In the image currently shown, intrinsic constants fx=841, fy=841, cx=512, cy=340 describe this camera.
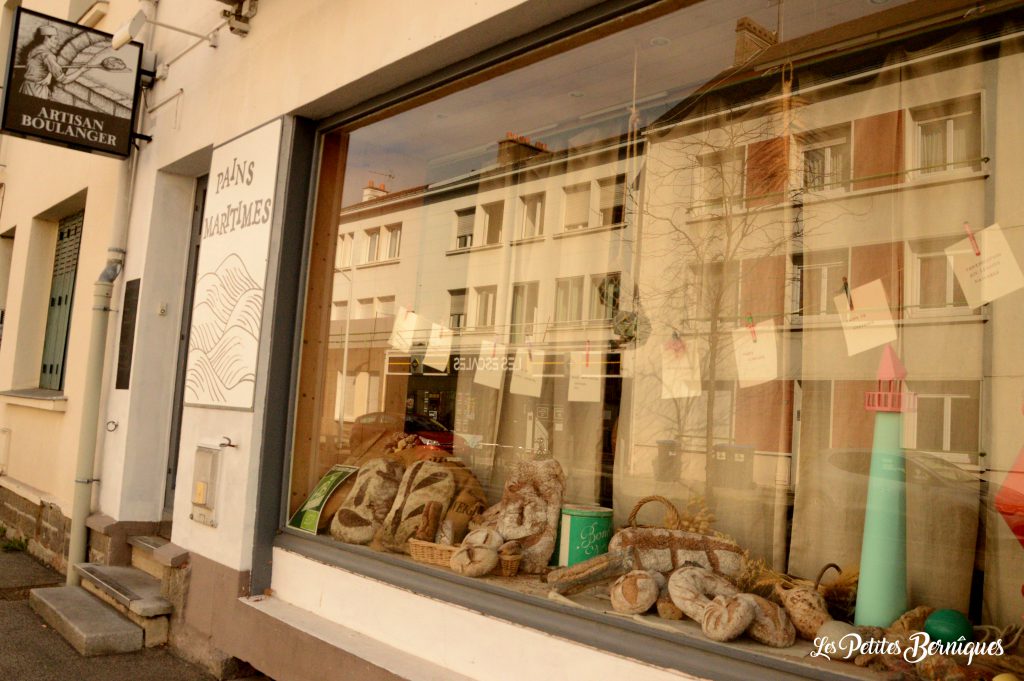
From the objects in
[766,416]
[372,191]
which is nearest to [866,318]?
[766,416]

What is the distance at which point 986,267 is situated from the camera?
2.74 meters

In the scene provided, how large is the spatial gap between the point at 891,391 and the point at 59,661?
4.45m

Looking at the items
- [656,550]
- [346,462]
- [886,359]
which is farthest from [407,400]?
[886,359]

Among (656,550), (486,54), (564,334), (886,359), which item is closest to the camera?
(886,359)

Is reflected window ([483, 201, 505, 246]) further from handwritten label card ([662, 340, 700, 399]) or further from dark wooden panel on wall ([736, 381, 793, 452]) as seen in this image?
dark wooden panel on wall ([736, 381, 793, 452])

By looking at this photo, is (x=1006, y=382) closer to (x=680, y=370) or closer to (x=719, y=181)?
(x=680, y=370)

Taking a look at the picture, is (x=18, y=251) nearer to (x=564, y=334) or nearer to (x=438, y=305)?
(x=438, y=305)

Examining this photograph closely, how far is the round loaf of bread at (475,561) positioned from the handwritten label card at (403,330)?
159 cm

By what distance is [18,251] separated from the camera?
29.9 ft

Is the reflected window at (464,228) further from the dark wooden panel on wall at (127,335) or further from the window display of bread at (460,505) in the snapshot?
the dark wooden panel on wall at (127,335)

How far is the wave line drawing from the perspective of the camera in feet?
15.0

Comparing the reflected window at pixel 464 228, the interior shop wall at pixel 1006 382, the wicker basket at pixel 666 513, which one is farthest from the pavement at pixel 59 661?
the interior shop wall at pixel 1006 382

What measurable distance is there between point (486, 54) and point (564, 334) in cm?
140

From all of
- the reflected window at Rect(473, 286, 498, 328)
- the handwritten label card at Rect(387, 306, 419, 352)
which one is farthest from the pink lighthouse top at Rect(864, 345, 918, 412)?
the handwritten label card at Rect(387, 306, 419, 352)
